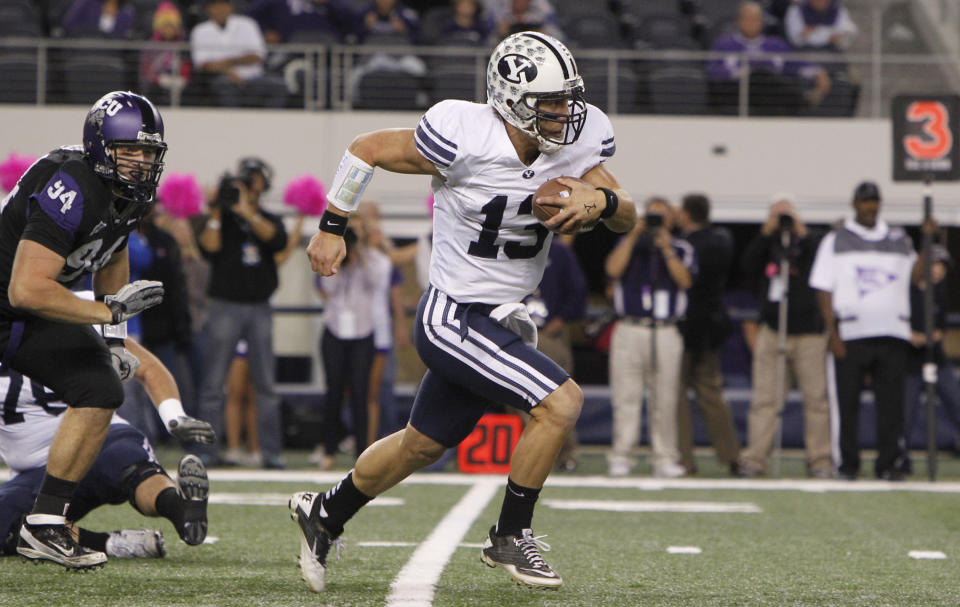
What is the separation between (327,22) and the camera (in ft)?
42.0

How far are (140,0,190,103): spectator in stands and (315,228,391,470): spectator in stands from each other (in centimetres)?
370

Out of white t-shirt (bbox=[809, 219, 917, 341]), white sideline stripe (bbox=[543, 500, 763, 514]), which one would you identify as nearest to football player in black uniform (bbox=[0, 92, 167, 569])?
white sideline stripe (bbox=[543, 500, 763, 514])

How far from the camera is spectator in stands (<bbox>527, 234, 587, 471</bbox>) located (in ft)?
28.1

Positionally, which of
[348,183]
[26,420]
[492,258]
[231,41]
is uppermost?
[231,41]

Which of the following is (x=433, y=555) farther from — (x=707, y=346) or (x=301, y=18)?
(x=301, y=18)

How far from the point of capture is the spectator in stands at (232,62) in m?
11.7

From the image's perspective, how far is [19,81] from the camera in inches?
468

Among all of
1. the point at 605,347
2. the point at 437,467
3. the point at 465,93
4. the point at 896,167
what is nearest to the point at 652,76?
the point at 465,93

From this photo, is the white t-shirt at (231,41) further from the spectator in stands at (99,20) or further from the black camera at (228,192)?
the black camera at (228,192)

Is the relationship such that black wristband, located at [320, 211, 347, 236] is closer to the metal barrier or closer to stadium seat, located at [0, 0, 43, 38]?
the metal barrier

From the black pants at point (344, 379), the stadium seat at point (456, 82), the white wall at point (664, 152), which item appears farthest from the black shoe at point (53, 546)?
the stadium seat at point (456, 82)

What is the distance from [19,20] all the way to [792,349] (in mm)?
8075

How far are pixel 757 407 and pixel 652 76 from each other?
4326mm

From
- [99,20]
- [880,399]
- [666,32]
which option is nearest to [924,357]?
[880,399]
